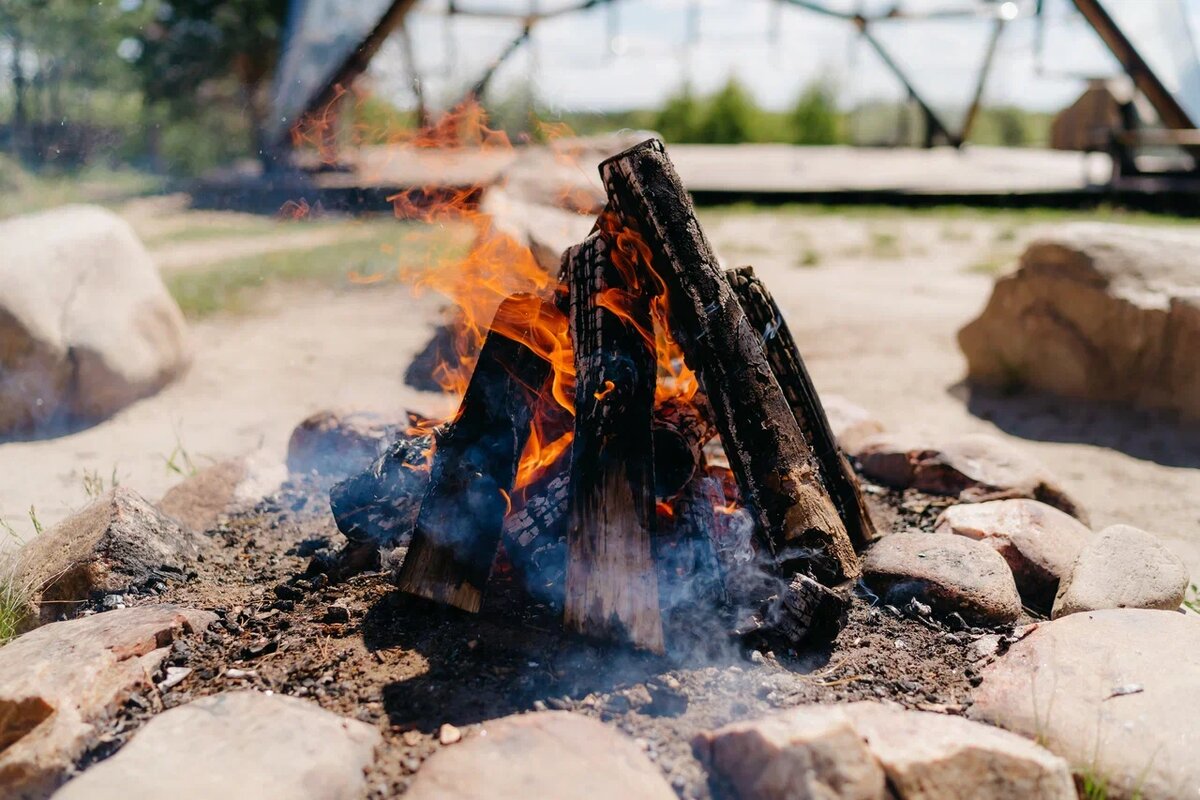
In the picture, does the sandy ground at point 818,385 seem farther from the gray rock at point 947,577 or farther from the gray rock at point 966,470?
the gray rock at point 947,577

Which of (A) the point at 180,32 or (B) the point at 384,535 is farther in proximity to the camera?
(A) the point at 180,32

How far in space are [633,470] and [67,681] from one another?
1664mm

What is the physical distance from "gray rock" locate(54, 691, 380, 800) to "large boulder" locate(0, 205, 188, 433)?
3869mm

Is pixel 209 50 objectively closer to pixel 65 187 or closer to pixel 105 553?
pixel 65 187

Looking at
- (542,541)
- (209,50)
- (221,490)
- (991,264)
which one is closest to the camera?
(542,541)

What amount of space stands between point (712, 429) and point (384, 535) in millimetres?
1312

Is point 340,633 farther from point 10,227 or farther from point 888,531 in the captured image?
point 10,227

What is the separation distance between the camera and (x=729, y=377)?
9.91ft

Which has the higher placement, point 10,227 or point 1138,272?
point 10,227

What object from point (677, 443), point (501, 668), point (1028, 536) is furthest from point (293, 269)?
point (1028, 536)

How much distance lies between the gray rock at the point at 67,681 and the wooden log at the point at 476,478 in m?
0.75

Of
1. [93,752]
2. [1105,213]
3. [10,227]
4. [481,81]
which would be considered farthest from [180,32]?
[93,752]

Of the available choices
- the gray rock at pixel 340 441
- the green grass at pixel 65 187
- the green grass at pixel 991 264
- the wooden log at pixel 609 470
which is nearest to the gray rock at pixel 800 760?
the wooden log at pixel 609 470

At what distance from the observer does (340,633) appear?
289cm
